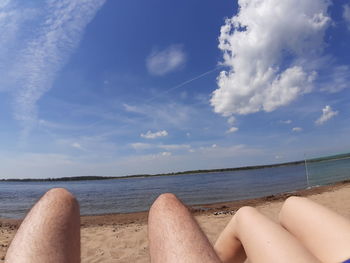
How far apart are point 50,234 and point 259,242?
0.97 metres

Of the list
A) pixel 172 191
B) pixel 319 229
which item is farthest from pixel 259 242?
pixel 172 191

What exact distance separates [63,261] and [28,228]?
26 centimetres

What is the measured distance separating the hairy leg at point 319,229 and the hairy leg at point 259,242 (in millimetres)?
219

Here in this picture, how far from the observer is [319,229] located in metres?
1.42

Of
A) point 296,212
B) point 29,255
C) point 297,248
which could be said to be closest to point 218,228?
point 296,212

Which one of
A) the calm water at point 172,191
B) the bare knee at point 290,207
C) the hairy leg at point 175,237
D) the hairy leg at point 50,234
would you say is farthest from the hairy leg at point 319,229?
the calm water at point 172,191

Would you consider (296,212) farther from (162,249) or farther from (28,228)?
(28,228)

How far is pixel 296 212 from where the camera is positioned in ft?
5.17

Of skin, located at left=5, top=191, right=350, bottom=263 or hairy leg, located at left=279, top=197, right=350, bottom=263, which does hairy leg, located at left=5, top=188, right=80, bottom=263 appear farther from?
hairy leg, located at left=279, top=197, right=350, bottom=263

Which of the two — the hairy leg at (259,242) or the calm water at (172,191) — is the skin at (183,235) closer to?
the hairy leg at (259,242)

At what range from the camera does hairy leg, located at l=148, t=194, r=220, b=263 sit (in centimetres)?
98

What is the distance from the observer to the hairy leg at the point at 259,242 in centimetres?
114

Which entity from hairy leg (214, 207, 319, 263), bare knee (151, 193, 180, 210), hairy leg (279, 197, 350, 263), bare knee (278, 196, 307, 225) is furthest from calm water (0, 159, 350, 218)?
bare knee (151, 193, 180, 210)

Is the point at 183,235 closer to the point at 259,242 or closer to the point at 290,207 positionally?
the point at 259,242
